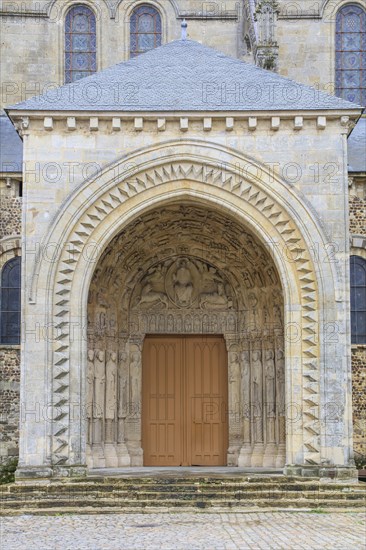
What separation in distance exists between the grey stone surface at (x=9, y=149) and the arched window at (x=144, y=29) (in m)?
3.46

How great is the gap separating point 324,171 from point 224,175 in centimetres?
165

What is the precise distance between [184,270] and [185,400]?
2472 mm

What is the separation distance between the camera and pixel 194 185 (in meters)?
18.0

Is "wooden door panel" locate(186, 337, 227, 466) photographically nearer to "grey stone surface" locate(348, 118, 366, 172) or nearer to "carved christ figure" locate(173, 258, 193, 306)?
"carved christ figure" locate(173, 258, 193, 306)

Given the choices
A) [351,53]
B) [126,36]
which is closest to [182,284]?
[126,36]

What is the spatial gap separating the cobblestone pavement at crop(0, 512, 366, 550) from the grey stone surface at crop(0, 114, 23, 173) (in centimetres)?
929

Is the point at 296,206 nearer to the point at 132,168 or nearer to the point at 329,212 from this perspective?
the point at 329,212

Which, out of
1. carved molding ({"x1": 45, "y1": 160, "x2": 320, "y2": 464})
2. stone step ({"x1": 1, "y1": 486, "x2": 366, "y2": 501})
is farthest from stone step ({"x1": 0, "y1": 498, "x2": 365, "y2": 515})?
carved molding ({"x1": 45, "y1": 160, "x2": 320, "y2": 464})

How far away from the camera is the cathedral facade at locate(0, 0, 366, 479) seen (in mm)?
17312

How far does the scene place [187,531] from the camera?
14.3m

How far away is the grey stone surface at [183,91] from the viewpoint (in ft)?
58.3

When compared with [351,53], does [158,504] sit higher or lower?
lower

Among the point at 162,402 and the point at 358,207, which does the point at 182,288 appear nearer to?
the point at 162,402

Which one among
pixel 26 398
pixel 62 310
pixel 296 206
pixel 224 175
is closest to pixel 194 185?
pixel 224 175
